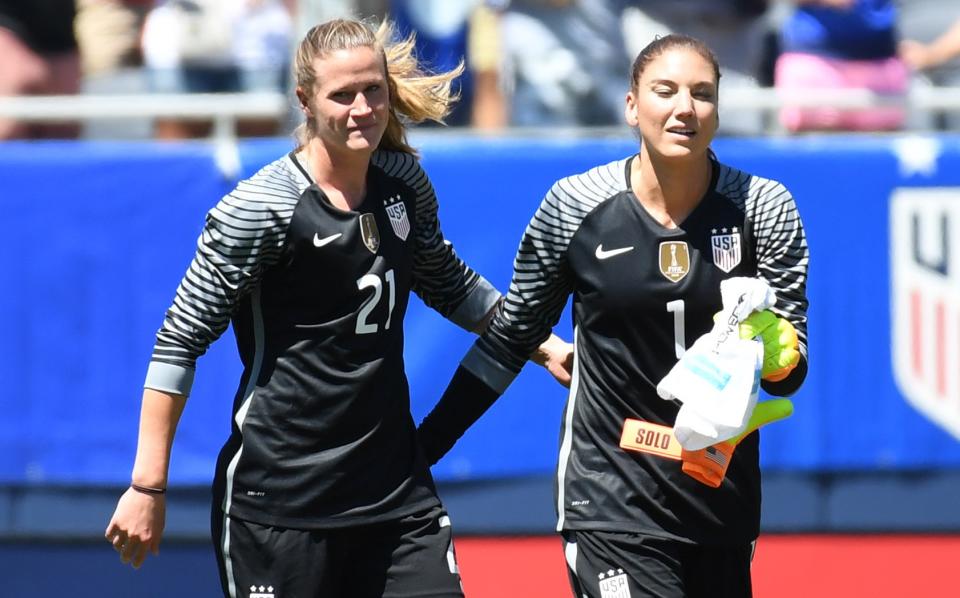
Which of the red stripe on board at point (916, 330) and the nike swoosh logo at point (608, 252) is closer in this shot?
the nike swoosh logo at point (608, 252)

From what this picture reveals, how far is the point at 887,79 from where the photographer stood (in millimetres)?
6129

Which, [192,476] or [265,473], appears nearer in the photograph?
[265,473]

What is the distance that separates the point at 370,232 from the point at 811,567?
8.66 feet

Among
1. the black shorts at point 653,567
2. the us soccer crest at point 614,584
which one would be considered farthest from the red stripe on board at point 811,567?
the us soccer crest at point 614,584

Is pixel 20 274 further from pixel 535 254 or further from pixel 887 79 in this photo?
pixel 887 79

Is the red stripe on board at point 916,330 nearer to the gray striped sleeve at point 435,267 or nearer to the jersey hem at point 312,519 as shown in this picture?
the gray striped sleeve at point 435,267

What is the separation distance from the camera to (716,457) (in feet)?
11.9

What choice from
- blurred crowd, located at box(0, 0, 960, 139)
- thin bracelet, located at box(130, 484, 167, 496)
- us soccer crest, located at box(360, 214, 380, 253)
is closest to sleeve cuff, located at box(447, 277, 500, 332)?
us soccer crest, located at box(360, 214, 380, 253)

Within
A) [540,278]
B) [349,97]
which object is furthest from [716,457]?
[349,97]

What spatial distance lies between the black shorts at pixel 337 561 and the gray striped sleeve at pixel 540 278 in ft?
1.65

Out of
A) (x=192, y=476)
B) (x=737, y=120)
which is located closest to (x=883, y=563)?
(x=737, y=120)

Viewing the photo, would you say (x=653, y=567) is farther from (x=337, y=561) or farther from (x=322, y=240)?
(x=322, y=240)

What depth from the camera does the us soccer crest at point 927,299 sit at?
5508 mm

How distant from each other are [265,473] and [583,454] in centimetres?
79
